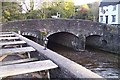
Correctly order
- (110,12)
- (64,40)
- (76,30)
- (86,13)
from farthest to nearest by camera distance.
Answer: (86,13)
(110,12)
(64,40)
(76,30)

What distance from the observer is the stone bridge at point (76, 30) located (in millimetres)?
14969

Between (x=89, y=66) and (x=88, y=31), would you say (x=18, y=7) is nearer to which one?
(x=88, y=31)

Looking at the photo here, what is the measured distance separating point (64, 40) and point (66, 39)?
0.31 meters

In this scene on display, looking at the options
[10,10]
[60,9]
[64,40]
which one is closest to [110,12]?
[60,9]

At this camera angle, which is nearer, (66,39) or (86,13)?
(66,39)

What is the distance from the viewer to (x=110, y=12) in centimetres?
2552

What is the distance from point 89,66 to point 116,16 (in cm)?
1411

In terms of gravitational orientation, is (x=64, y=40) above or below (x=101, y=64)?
above

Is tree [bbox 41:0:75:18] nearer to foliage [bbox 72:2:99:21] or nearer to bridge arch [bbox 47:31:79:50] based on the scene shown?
foliage [bbox 72:2:99:21]

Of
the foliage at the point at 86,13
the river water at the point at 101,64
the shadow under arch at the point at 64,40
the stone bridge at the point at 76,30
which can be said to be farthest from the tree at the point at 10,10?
the river water at the point at 101,64

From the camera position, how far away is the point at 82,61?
12641 millimetres

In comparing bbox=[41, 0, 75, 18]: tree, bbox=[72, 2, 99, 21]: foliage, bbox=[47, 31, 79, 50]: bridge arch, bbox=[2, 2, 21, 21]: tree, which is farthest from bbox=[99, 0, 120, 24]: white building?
bbox=[2, 2, 21, 21]: tree

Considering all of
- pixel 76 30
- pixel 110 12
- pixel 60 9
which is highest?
pixel 60 9

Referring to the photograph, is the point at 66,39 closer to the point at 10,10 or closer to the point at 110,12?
the point at 10,10
